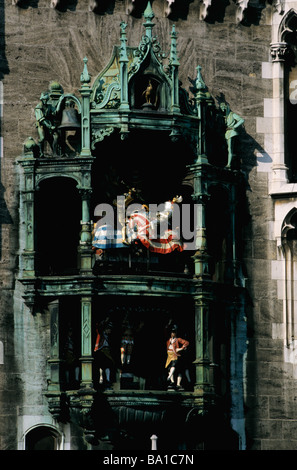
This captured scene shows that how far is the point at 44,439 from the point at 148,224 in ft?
15.9

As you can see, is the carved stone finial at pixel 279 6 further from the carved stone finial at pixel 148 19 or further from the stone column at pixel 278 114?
the carved stone finial at pixel 148 19

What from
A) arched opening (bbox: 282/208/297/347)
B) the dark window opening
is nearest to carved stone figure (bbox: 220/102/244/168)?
the dark window opening

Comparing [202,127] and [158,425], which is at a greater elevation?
[202,127]

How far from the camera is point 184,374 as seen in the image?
3866 centimetres

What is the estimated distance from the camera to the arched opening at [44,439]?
38.1 m

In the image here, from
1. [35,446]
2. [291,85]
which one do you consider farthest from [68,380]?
[291,85]

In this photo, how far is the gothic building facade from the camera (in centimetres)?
3812

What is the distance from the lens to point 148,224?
3884 centimetres

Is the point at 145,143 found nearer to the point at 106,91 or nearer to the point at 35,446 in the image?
the point at 106,91

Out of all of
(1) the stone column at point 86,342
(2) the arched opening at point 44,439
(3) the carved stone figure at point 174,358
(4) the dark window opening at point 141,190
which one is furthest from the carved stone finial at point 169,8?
(2) the arched opening at point 44,439

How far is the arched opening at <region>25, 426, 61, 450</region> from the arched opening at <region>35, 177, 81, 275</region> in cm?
316

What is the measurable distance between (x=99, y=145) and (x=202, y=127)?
2.15 meters

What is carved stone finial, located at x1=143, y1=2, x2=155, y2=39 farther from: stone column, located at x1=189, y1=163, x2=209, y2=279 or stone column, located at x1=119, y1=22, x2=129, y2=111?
stone column, located at x1=189, y1=163, x2=209, y2=279
